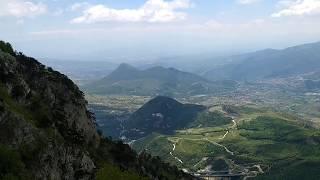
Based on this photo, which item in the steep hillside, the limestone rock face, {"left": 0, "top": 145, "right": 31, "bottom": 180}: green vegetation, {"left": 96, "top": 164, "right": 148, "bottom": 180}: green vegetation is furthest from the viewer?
{"left": 96, "top": 164, "right": 148, "bottom": 180}: green vegetation

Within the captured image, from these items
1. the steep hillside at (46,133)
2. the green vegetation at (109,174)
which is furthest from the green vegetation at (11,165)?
the green vegetation at (109,174)

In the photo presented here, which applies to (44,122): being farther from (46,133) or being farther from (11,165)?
(11,165)

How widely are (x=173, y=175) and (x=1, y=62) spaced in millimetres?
91880

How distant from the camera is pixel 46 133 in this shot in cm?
8356

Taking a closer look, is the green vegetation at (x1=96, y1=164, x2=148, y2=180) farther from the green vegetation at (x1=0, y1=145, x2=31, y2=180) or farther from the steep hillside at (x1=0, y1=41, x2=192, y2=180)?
the green vegetation at (x1=0, y1=145, x2=31, y2=180)

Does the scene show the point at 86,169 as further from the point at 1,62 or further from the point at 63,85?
the point at 63,85

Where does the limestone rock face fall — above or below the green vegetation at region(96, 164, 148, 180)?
above

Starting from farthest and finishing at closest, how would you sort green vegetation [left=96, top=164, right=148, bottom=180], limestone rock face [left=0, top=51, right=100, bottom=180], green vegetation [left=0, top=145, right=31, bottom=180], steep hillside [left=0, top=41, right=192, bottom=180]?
green vegetation [left=96, top=164, right=148, bottom=180]
limestone rock face [left=0, top=51, right=100, bottom=180]
steep hillside [left=0, top=41, right=192, bottom=180]
green vegetation [left=0, top=145, right=31, bottom=180]

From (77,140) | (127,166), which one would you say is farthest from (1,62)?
(127,166)

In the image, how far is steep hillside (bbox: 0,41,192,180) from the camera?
7450 centimetres

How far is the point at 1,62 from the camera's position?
97.2 meters

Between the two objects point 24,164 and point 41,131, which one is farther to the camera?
point 41,131

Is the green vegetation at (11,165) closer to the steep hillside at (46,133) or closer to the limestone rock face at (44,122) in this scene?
the steep hillside at (46,133)

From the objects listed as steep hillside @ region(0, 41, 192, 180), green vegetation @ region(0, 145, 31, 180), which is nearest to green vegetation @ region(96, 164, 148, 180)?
steep hillside @ region(0, 41, 192, 180)
